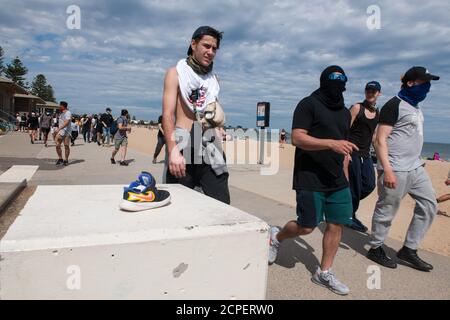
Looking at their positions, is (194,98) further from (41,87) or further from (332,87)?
(41,87)

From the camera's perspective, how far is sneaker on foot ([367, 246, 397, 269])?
3.64 meters

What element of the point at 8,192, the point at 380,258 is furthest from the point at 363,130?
the point at 8,192

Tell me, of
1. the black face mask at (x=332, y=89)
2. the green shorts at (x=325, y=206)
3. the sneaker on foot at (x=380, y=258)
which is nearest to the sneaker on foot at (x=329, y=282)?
the green shorts at (x=325, y=206)

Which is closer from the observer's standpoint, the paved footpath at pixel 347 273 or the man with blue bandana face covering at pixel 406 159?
the paved footpath at pixel 347 273

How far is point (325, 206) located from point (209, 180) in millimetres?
1017

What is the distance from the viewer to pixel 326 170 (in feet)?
9.96

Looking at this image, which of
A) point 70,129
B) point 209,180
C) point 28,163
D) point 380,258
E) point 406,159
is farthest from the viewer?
point 28,163

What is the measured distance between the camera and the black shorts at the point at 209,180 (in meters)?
2.91

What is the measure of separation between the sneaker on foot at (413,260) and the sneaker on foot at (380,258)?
0.12 meters

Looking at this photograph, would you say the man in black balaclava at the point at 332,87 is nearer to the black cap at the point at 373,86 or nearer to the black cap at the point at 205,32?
the black cap at the point at 205,32

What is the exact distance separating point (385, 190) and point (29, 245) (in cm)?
318
